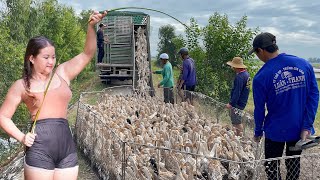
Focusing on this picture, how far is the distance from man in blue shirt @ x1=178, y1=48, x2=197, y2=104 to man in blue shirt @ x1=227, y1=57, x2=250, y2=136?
2099mm

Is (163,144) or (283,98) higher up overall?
(283,98)

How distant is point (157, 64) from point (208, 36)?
804 inches

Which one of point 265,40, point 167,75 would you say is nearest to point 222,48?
point 167,75

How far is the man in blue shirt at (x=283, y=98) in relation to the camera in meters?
3.82

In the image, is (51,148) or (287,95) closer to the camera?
(51,148)

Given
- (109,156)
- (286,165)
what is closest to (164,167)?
(109,156)

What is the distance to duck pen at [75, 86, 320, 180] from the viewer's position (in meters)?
4.54

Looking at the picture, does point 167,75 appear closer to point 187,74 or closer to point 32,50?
point 187,74

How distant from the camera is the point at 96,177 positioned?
6219 mm

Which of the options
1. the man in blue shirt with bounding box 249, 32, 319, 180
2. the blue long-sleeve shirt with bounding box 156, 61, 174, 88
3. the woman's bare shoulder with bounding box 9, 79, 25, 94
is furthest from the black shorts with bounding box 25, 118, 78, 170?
the blue long-sleeve shirt with bounding box 156, 61, 174, 88

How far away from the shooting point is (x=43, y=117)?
2703 millimetres

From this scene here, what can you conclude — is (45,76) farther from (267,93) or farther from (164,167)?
(164,167)

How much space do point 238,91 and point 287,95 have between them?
3.05 meters

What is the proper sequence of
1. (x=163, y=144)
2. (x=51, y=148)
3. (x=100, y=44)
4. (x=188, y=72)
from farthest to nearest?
(x=100, y=44)
(x=188, y=72)
(x=163, y=144)
(x=51, y=148)
